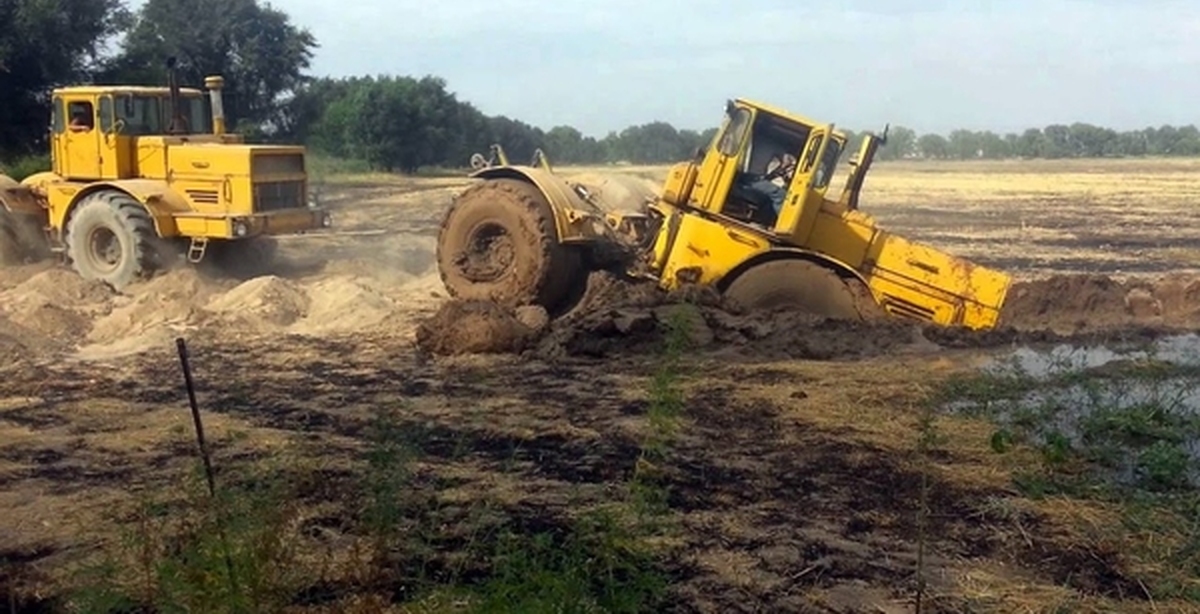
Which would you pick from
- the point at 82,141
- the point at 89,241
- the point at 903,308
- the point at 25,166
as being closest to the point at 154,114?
the point at 82,141

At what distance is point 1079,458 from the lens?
8375mm

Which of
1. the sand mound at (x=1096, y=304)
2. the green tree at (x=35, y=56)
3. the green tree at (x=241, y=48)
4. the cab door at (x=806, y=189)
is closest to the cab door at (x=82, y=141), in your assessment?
the cab door at (x=806, y=189)

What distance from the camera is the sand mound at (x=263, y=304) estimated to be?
44.8ft

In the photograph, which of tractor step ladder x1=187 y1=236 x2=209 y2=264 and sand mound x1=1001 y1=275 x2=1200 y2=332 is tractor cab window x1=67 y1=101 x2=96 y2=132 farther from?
sand mound x1=1001 y1=275 x2=1200 y2=332

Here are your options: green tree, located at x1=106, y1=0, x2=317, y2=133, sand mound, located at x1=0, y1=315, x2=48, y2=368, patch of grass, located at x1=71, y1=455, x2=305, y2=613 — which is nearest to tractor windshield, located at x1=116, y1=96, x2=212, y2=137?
sand mound, located at x1=0, y1=315, x2=48, y2=368

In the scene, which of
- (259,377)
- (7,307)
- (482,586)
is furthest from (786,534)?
(7,307)

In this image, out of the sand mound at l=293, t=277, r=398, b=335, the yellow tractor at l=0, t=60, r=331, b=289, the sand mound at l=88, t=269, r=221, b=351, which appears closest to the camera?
the sand mound at l=88, t=269, r=221, b=351

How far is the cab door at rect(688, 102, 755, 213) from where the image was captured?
12922 millimetres

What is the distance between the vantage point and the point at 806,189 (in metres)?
12.5

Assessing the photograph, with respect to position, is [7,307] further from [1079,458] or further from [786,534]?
[1079,458]

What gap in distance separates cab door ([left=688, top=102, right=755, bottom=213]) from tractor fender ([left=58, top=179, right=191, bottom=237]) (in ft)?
22.5

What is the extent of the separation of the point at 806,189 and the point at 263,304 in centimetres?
628

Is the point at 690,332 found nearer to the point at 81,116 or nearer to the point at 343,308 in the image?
the point at 343,308

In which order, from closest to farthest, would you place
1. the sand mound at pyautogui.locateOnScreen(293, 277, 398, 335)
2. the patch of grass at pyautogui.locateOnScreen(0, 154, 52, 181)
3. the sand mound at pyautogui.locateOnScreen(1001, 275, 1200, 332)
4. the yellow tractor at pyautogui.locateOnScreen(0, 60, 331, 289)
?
the sand mound at pyautogui.locateOnScreen(293, 277, 398, 335) → the sand mound at pyautogui.locateOnScreen(1001, 275, 1200, 332) → the yellow tractor at pyautogui.locateOnScreen(0, 60, 331, 289) → the patch of grass at pyautogui.locateOnScreen(0, 154, 52, 181)
